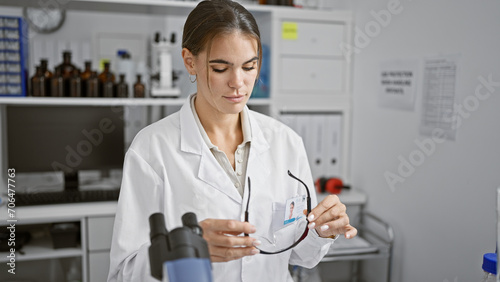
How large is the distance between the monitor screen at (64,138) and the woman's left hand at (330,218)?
63.4 inches

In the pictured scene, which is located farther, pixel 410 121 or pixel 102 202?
pixel 102 202

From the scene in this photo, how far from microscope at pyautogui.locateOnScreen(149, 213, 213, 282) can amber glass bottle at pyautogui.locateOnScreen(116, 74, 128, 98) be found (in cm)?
170

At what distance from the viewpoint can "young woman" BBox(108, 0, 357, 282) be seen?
3.50ft

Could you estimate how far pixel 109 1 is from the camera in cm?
212

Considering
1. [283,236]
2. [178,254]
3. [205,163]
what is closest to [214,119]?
[205,163]

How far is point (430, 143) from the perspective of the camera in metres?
1.85

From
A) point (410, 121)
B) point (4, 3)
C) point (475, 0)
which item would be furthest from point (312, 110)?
point (4, 3)

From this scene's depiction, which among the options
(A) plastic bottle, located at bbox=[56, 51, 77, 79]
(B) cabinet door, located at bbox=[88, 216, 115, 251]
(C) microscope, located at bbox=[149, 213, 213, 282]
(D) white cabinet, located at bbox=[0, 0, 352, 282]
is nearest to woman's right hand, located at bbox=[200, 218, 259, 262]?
(C) microscope, located at bbox=[149, 213, 213, 282]

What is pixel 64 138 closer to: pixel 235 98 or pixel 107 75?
pixel 107 75

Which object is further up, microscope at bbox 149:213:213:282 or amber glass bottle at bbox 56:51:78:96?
amber glass bottle at bbox 56:51:78:96

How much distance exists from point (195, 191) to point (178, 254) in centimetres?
55

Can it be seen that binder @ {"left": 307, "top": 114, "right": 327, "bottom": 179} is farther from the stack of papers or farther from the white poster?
the stack of papers

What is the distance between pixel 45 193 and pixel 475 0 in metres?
2.08

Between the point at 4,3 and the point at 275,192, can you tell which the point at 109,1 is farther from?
the point at 275,192
